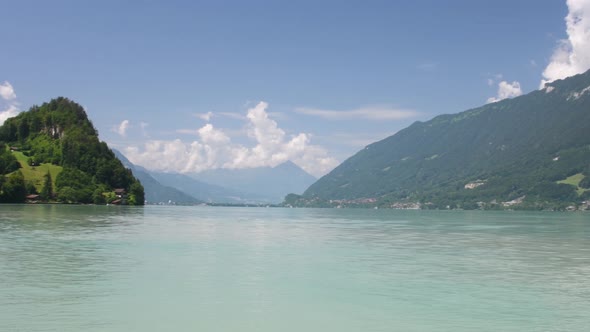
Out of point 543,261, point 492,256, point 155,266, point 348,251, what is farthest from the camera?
point 348,251

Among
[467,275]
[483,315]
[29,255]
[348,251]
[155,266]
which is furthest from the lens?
[348,251]

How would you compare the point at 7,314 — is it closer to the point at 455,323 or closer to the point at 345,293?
the point at 345,293

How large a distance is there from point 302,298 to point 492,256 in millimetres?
27339

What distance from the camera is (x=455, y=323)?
73.8 ft

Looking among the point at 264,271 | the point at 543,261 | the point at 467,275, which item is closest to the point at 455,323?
the point at 467,275

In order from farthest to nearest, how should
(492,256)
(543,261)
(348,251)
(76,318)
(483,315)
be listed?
1. (348,251)
2. (492,256)
3. (543,261)
4. (483,315)
5. (76,318)

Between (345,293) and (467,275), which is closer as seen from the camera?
(345,293)

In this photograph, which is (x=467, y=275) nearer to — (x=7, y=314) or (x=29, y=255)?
(x=7, y=314)

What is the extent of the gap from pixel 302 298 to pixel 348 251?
25191mm

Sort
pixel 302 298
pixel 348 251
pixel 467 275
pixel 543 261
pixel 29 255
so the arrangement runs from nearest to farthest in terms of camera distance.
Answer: pixel 302 298 → pixel 467 275 → pixel 29 255 → pixel 543 261 → pixel 348 251

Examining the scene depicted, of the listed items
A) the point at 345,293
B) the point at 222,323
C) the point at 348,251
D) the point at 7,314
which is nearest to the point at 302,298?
the point at 345,293

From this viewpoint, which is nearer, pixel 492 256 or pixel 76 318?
pixel 76 318

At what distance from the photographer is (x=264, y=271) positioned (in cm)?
3756

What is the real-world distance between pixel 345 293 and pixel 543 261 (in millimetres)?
24050
